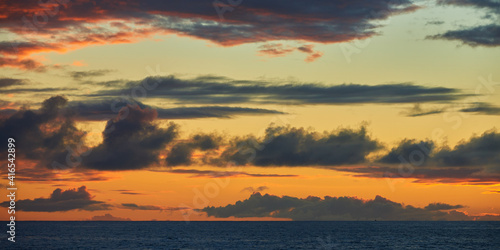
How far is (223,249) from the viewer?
561 feet

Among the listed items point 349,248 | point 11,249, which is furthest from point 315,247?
point 11,249

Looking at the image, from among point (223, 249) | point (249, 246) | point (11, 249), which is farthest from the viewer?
point (249, 246)

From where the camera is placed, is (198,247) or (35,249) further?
(198,247)

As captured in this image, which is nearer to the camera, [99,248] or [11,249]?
[11,249]

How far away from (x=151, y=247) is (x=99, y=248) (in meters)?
15.7

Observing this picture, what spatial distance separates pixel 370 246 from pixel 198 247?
5715 centimetres

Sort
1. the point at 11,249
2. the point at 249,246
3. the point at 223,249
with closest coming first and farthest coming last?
the point at 11,249
the point at 223,249
the point at 249,246

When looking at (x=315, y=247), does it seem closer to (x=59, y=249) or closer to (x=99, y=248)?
(x=99, y=248)

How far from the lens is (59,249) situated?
166 m

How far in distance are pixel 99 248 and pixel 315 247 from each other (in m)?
67.6

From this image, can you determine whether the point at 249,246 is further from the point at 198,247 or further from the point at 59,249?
the point at 59,249

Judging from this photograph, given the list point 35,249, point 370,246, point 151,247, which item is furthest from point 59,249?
point 370,246

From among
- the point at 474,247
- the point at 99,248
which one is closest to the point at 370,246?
the point at 474,247

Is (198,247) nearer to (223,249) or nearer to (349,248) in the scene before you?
(223,249)
